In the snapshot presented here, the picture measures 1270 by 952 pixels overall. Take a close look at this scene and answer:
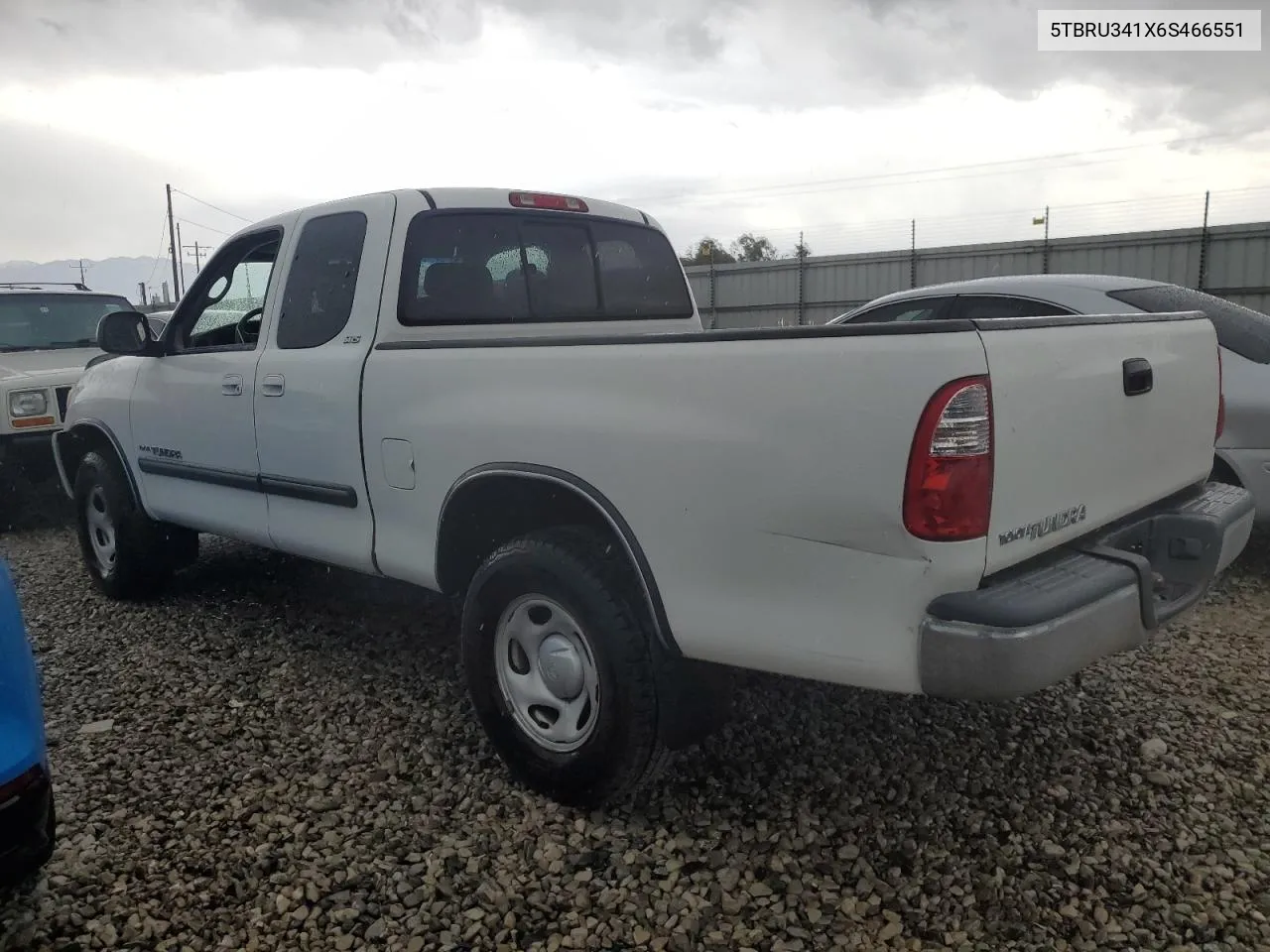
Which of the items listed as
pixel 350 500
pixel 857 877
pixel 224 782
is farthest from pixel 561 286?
pixel 857 877

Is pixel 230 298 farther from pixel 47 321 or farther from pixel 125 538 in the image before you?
pixel 47 321

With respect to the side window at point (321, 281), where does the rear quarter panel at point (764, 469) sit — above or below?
below

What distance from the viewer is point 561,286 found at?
3.88 m

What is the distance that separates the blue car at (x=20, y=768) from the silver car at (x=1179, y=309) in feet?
12.2

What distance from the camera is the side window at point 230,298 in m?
4.07

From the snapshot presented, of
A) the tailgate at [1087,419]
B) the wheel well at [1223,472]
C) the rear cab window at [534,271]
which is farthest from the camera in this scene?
the wheel well at [1223,472]

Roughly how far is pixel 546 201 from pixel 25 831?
9.40 ft

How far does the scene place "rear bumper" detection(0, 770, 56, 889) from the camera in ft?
6.82

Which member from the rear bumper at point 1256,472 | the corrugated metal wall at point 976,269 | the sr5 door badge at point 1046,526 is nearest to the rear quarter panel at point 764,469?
the sr5 door badge at point 1046,526

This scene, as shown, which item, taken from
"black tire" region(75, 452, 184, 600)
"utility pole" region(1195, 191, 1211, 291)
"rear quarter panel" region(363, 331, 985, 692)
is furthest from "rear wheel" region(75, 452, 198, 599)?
"utility pole" region(1195, 191, 1211, 291)

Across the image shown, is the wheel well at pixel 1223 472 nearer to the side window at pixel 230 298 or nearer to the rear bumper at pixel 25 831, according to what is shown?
the side window at pixel 230 298

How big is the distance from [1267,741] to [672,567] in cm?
227

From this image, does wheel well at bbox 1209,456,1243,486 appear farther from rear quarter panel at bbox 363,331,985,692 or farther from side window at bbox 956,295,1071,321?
rear quarter panel at bbox 363,331,985,692

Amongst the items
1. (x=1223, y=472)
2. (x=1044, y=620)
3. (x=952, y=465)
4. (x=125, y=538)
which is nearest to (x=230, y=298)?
(x=125, y=538)
